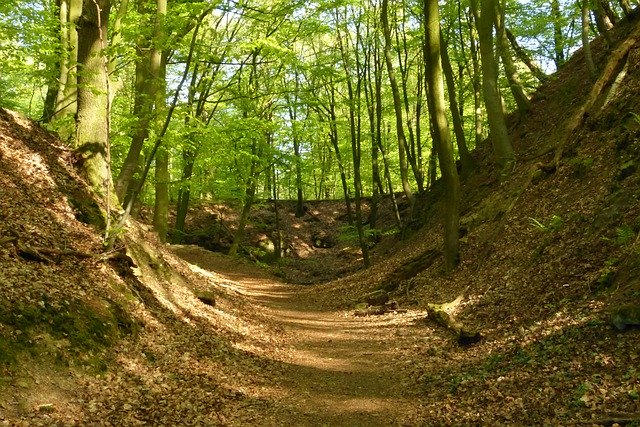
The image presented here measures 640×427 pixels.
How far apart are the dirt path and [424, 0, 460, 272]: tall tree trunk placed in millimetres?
3182

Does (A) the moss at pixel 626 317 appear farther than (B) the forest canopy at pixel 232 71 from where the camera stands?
No

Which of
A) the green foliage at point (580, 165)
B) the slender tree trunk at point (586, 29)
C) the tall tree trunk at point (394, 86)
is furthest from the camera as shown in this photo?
the tall tree trunk at point (394, 86)

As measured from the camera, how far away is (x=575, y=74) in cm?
1833

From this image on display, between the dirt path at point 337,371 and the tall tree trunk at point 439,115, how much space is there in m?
3.18

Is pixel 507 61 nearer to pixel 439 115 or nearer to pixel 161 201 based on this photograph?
pixel 439 115

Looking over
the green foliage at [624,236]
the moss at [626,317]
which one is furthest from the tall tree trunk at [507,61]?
the moss at [626,317]

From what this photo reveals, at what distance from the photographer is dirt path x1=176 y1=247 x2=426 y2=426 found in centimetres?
671

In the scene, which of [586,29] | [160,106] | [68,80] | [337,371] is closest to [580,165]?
[586,29]

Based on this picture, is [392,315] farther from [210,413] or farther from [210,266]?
[210,266]

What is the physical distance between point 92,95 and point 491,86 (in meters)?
11.1

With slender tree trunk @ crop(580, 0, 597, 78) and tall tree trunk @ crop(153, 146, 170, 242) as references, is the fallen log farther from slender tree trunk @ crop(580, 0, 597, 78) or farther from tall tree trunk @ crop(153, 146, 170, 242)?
tall tree trunk @ crop(153, 146, 170, 242)

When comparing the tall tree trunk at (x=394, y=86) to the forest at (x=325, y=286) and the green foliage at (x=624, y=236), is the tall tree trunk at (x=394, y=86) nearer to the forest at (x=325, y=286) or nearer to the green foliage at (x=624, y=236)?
the forest at (x=325, y=286)

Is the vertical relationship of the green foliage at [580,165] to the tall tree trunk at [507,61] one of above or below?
below

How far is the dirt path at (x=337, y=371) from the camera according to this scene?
6707mm
